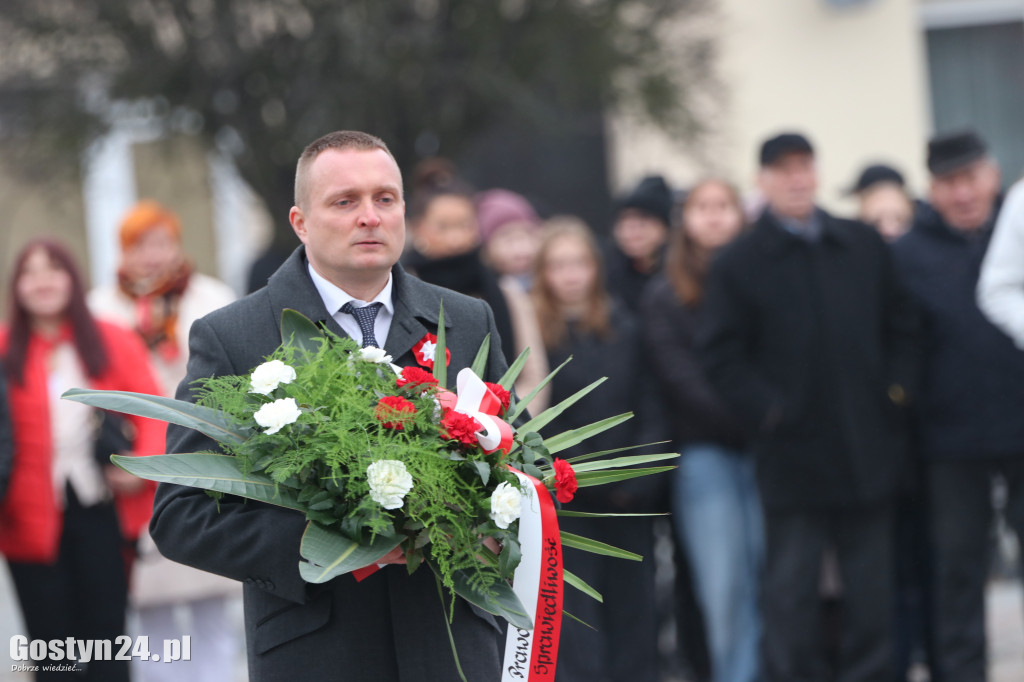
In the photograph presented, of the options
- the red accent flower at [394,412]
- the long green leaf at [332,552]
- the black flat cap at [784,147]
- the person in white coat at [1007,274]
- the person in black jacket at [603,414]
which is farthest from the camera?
the person in black jacket at [603,414]

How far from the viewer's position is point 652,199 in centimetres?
676

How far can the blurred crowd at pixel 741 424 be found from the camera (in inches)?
209

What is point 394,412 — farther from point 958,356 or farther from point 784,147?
point 958,356

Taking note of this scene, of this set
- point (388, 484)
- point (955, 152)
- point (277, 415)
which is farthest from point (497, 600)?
point (955, 152)

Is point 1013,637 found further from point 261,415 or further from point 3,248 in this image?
point 3,248

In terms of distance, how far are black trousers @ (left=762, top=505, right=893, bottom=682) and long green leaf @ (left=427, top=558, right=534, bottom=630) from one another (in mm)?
3042

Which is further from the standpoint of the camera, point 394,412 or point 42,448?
point 42,448

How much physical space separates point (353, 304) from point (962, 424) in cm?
339

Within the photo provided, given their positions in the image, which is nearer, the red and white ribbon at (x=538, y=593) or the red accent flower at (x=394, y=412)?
the red accent flower at (x=394, y=412)

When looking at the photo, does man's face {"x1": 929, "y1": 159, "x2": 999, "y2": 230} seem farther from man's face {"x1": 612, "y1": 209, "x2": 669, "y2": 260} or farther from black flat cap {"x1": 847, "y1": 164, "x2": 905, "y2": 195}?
black flat cap {"x1": 847, "y1": 164, "x2": 905, "y2": 195}

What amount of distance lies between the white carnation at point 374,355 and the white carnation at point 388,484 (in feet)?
0.92

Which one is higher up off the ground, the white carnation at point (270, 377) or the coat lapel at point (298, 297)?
the coat lapel at point (298, 297)

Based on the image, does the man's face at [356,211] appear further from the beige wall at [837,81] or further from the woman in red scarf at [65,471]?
the beige wall at [837,81]

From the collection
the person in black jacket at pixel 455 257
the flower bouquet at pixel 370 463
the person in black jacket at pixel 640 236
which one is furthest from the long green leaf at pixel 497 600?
the person in black jacket at pixel 640 236
